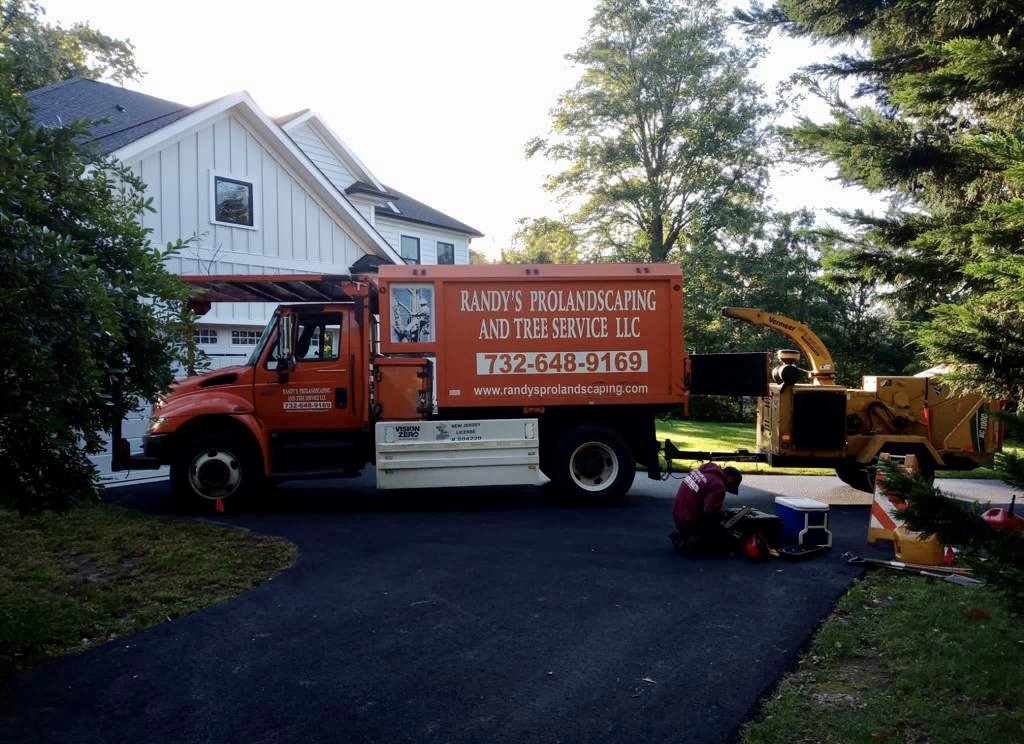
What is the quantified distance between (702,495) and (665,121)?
89.6ft

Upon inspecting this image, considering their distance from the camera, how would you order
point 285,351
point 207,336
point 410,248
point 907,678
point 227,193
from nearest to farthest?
point 907,678
point 285,351
point 207,336
point 227,193
point 410,248

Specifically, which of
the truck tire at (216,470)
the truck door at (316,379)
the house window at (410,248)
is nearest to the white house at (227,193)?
the truck tire at (216,470)

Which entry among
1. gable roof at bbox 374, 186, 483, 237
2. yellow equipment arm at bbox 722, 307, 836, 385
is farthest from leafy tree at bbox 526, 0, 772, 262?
yellow equipment arm at bbox 722, 307, 836, 385

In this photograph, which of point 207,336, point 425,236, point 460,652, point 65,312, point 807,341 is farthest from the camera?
point 425,236

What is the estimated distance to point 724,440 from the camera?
19.0 meters

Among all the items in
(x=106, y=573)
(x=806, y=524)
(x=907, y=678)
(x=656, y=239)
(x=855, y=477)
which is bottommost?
(x=907, y=678)

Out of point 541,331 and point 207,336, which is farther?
point 207,336

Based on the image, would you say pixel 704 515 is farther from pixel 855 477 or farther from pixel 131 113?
pixel 131 113

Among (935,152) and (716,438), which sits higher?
(935,152)

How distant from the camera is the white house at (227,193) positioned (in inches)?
549

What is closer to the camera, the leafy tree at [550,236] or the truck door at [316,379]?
the truck door at [316,379]

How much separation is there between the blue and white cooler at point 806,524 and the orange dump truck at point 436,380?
2.57 metres

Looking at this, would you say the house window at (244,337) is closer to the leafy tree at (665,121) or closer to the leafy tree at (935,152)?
the leafy tree at (935,152)

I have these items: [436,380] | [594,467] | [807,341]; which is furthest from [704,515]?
[807,341]
